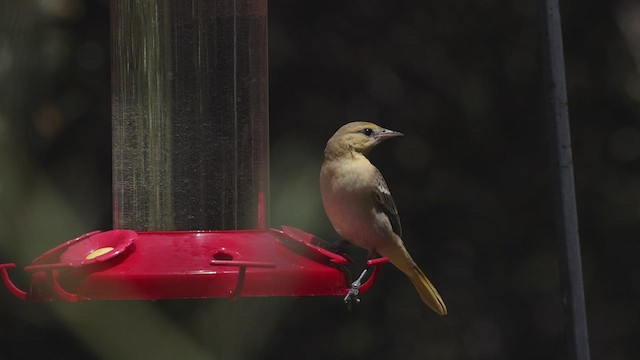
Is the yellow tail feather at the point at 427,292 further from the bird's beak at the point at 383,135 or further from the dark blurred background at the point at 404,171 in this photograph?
the dark blurred background at the point at 404,171

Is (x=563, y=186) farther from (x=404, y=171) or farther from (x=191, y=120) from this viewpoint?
(x=404, y=171)

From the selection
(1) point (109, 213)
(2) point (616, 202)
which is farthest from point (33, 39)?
(2) point (616, 202)

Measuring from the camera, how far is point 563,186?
2217 millimetres

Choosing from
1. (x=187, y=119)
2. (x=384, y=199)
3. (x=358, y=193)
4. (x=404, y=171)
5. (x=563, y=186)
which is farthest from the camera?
(x=404, y=171)

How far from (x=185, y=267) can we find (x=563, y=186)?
0.87 meters

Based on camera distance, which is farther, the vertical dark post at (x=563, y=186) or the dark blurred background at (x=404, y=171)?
the dark blurred background at (x=404, y=171)

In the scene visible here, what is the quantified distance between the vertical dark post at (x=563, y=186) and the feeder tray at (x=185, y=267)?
68cm

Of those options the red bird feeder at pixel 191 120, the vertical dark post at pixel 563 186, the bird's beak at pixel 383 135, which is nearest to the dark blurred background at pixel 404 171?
the bird's beak at pixel 383 135

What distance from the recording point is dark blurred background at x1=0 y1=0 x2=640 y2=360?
4539 millimetres

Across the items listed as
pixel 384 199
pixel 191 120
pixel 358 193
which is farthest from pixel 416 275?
pixel 191 120

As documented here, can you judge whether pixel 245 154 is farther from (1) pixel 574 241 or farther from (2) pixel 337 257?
(1) pixel 574 241

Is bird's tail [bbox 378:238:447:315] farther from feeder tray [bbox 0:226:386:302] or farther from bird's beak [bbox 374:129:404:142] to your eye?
feeder tray [bbox 0:226:386:302]

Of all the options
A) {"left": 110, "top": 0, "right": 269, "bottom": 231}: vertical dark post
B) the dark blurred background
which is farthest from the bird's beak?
the dark blurred background

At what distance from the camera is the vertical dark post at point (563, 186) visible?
2186 mm
